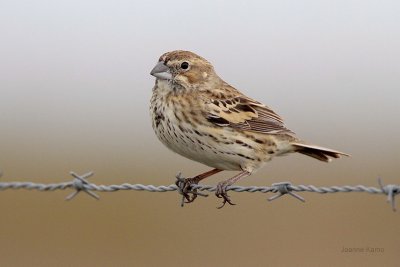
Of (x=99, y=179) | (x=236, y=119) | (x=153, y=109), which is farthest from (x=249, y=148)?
(x=99, y=179)

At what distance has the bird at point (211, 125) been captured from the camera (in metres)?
8.14

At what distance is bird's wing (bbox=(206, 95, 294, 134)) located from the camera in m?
8.35

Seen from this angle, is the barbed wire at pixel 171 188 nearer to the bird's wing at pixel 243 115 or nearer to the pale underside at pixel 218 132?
the pale underside at pixel 218 132

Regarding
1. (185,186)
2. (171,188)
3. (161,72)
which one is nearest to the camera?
(171,188)

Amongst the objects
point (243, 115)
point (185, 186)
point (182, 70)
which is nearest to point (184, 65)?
point (182, 70)

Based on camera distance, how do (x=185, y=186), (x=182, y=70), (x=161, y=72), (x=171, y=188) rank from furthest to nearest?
1. (x=182, y=70)
2. (x=161, y=72)
3. (x=185, y=186)
4. (x=171, y=188)

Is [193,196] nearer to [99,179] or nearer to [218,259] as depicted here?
→ [218,259]

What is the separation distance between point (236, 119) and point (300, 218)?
6.30 meters

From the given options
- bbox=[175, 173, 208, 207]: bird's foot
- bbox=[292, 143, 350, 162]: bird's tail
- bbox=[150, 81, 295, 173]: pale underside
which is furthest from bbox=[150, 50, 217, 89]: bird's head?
bbox=[292, 143, 350, 162]: bird's tail

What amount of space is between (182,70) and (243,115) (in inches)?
23.7

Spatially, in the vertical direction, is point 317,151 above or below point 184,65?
below

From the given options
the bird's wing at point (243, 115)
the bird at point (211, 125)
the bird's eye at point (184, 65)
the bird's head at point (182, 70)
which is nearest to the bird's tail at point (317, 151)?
the bird at point (211, 125)

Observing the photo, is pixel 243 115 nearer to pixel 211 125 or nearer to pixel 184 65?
pixel 211 125

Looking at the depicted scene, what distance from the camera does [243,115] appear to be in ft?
28.4
